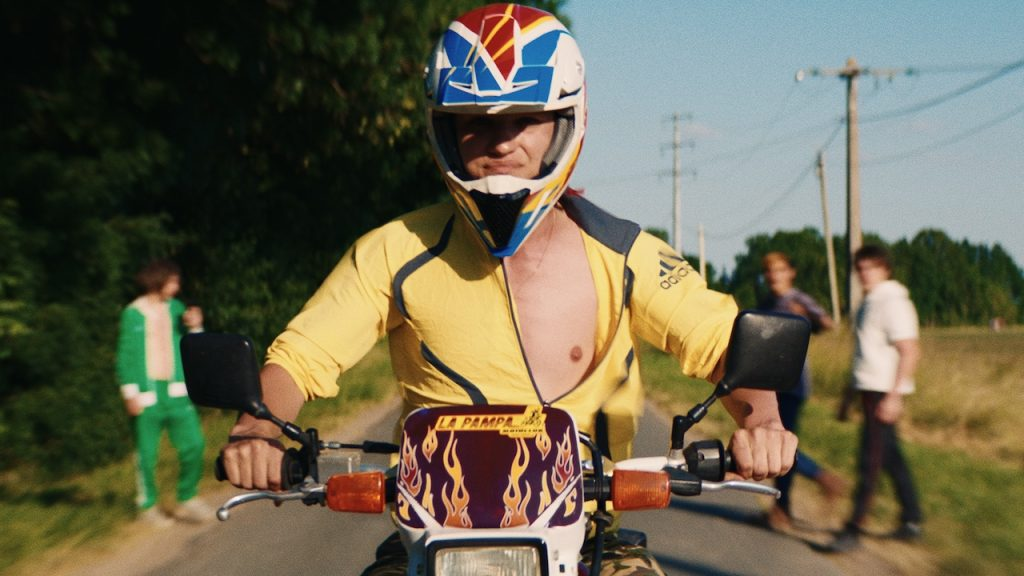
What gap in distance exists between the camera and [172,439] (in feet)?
28.5

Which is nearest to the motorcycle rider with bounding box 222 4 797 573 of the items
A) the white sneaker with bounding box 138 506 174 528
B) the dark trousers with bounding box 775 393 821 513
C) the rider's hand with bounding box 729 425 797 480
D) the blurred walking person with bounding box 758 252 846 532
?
the rider's hand with bounding box 729 425 797 480

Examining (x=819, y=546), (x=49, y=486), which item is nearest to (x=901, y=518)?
(x=819, y=546)

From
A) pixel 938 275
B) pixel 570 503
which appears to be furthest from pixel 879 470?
pixel 938 275

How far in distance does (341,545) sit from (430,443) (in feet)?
17.7

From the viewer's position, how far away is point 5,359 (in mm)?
9477

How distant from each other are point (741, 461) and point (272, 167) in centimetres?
1505

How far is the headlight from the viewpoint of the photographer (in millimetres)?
2248

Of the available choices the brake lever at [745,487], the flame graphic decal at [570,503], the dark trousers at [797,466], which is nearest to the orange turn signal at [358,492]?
the flame graphic decal at [570,503]

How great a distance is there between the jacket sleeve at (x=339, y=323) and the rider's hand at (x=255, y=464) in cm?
31

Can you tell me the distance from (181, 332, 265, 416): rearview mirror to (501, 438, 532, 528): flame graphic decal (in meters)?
0.60

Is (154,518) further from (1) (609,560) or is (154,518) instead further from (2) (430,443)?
(2) (430,443)

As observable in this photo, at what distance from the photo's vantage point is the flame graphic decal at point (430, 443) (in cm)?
240

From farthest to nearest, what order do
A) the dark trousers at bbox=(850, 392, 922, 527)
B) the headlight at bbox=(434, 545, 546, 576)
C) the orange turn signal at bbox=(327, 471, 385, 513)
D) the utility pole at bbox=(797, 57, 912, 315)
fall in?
the utility pole at bbox=(797, 57, 912, 315)
the dark trousers at bbox=(850, 392, 922, 527)
the orange turn signal at bbox=(327, 471, 385, 513)
the headlight at bbox=(434, 545, 546, 576)

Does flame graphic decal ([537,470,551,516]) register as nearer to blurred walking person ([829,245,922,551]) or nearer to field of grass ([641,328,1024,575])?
field of grass ([641,328,1024,575])
